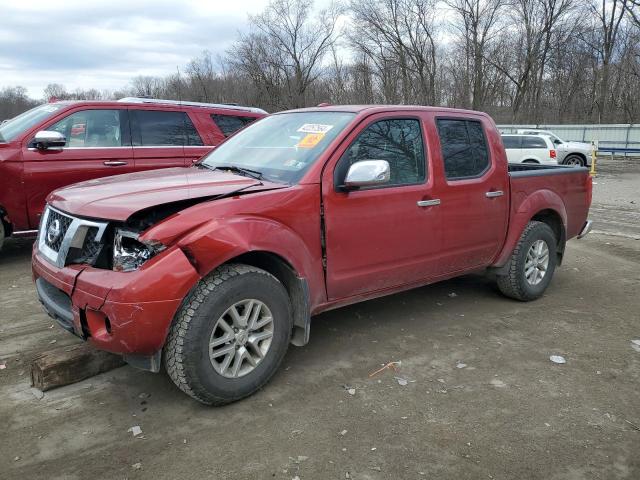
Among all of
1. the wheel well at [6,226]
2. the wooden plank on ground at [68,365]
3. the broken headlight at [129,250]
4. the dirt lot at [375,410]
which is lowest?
the dirt lot at [375,410]

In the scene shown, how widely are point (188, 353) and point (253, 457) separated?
0.65 m

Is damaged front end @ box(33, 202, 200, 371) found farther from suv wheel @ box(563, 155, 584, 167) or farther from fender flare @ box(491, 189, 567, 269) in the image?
suv wheel @ box(563, 155, 584, 167)

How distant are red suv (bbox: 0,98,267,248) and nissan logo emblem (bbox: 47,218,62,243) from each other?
302 cm

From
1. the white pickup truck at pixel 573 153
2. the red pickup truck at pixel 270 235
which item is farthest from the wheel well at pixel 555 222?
the white pickup truck at pixel 573 153

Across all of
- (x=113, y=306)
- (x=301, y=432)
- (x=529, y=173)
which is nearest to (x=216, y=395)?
(x=301, y=432)

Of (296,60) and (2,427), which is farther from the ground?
(296,60)

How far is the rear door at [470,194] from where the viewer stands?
437 centimetres

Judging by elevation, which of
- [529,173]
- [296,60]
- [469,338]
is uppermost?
[296,60]

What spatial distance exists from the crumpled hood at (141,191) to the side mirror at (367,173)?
1.58ft

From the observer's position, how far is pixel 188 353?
291 centimetres

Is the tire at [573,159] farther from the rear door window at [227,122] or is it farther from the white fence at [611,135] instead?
the rear door window at [227,122]

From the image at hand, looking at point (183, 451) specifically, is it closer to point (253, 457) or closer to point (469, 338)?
point (253, 457)

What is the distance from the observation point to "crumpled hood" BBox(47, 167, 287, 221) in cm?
296

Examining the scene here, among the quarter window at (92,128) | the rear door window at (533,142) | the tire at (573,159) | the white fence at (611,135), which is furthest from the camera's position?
the white fence at (611,135)
